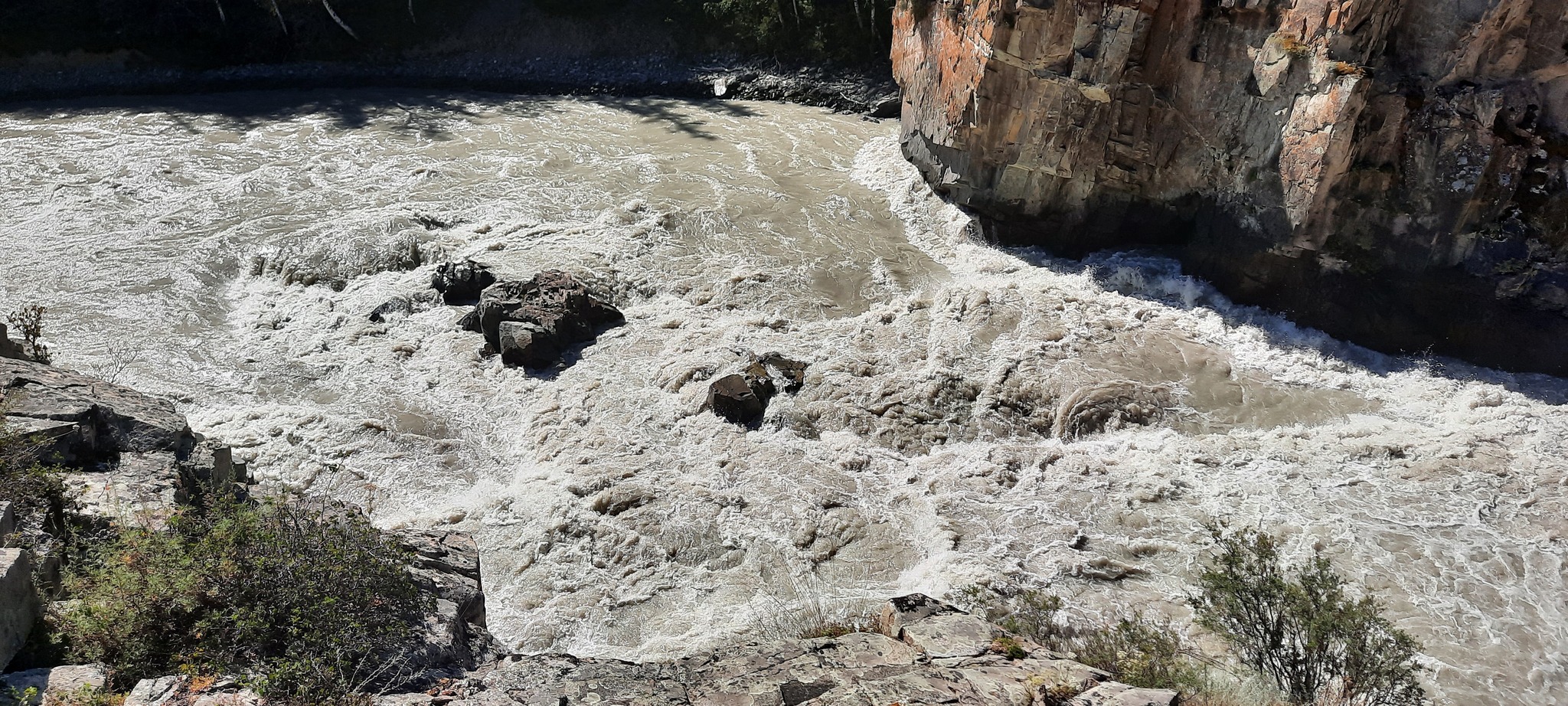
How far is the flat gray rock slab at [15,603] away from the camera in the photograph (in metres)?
5.05

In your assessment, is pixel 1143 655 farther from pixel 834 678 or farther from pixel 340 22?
pixel 340 22

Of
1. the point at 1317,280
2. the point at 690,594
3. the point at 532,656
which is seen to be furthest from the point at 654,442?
the point at 1317,280

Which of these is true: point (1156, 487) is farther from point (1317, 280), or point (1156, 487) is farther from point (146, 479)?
point (146, 479)

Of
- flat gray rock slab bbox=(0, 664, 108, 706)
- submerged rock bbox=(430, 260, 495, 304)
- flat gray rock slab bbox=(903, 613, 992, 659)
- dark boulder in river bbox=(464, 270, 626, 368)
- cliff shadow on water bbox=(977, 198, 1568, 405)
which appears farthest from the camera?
submerged rock bbox=(430, 260, 495, 304)

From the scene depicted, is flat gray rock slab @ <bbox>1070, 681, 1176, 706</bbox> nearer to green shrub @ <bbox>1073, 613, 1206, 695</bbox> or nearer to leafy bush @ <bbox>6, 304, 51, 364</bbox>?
green shrub @ <bbox>1073, 613, 1206, 695</bbox>

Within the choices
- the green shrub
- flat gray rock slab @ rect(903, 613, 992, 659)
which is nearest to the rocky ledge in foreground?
flat gray rock slab @ rect(903, 613, 992, 659)

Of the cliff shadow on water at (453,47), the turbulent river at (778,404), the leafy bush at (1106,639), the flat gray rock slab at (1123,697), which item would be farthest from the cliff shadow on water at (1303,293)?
the cliff shadow on water at (453,47)

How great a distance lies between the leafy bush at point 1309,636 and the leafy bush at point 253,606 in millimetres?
6047

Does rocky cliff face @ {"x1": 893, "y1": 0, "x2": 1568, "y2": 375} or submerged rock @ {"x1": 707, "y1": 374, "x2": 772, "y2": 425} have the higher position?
rocky cliff face @ {"x1": 893, "y1": 0, "x2": 1568, "y2": 375}

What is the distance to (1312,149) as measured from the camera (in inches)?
493

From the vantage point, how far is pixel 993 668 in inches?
244

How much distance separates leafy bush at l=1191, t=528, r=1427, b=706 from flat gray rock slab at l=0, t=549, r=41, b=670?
25.6 feet

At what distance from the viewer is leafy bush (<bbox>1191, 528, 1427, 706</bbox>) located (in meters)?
6.54

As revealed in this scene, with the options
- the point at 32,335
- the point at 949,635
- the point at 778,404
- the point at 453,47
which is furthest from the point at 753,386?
the point at 453,47
